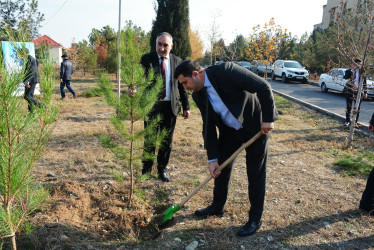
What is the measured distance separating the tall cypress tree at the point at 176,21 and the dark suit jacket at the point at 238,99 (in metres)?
7.65

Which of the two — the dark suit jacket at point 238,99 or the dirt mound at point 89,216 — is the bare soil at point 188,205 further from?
the dark suit jacket at point 238,99

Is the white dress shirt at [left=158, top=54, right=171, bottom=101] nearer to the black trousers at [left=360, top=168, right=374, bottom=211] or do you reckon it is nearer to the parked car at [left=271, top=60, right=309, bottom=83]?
the black trousers at [left=360, top=168, right=374, bottom=211]

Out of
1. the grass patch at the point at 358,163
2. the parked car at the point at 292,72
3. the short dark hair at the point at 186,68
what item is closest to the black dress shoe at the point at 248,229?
the short dark hair at the point at 186,68

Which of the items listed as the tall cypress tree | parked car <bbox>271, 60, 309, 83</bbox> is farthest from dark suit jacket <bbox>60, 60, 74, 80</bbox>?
parked car <bbox>271, 60, 309, 83</bbox>

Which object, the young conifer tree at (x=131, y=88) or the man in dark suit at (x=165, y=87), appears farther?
the man in dark suit at (x=165, y=87)

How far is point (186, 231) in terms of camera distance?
8.81 feet

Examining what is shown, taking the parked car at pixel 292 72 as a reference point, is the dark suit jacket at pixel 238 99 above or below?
below

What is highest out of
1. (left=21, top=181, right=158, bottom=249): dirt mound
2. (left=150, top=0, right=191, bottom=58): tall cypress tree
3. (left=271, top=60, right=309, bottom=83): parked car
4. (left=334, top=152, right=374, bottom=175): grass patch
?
(left=150, top=0, right=191, bottom=58): tall cypress tree

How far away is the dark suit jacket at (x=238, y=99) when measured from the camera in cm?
227

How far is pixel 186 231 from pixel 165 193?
798 millimetres

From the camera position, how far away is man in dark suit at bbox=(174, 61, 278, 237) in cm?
229

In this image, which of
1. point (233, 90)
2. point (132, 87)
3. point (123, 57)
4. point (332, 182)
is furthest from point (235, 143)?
point (332, 182)

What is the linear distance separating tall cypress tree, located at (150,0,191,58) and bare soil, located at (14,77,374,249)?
5.67 m

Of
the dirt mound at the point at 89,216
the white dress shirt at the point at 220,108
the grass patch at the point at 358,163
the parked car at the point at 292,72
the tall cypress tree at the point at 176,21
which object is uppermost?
the tall cypress tree at the point at 176,21
